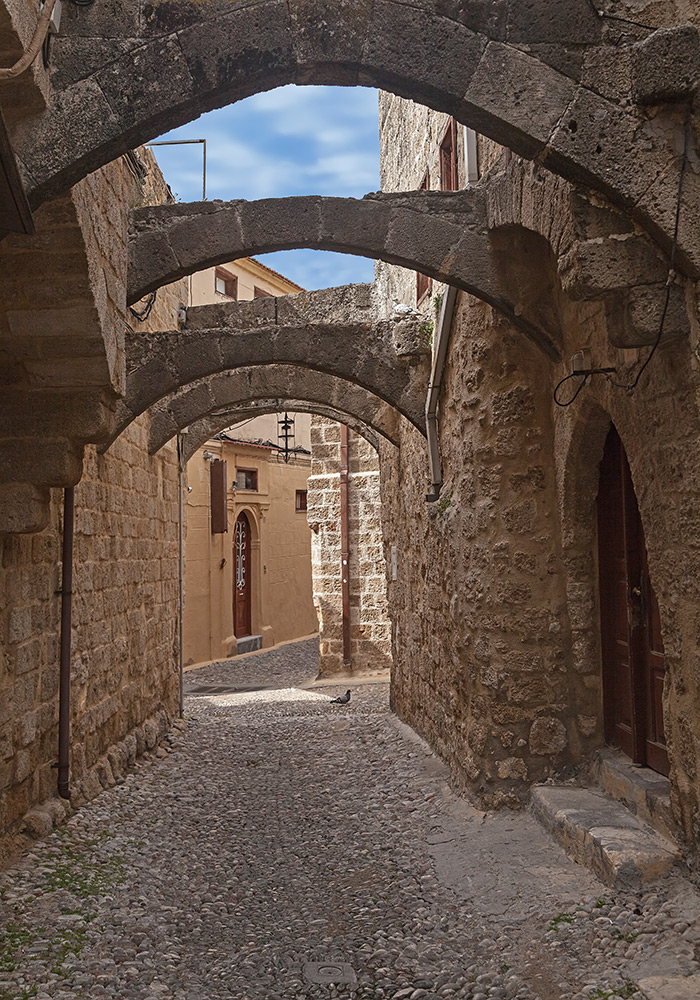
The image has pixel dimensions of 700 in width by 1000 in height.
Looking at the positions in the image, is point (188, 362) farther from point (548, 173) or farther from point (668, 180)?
point (668, 180)

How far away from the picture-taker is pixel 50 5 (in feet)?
8.31

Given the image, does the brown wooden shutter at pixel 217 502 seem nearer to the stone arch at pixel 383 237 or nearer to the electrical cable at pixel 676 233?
the stone arch at pixel 383 237

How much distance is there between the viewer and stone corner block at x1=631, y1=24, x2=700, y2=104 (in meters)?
2.64

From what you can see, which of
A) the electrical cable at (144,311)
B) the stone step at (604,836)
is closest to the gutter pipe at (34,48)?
the stone step at (604,836)

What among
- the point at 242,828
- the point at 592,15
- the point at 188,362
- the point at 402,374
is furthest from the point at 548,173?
the point at 242,828

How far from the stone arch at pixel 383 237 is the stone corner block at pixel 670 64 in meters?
1.64

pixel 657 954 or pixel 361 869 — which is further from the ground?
pixel 657 954

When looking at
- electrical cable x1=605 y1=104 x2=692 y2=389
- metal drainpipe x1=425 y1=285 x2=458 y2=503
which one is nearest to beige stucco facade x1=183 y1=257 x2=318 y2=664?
metal drainpipe x1=425 y1=285 x2=458 y2=503

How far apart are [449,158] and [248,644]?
11.7 meters

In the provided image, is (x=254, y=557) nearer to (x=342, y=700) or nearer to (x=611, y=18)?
(x=342, y=700)

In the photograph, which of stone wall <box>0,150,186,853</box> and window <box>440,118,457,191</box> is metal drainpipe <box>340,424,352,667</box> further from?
window <box>440,118,457,191</box>

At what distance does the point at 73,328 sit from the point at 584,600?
281cm

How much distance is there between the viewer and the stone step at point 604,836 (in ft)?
10.7

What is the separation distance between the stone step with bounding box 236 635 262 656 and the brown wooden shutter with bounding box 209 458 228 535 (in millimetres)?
2343
